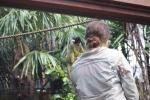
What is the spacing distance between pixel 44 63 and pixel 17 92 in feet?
2.79

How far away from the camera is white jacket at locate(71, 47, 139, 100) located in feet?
5.60

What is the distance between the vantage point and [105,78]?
1.71m

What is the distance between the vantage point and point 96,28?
1808 mm

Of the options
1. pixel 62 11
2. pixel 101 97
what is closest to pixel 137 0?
pixel 62 11

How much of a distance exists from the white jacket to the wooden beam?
194 millimetres

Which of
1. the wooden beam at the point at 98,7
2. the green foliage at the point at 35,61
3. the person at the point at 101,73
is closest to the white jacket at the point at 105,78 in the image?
the person at the point at 101,73

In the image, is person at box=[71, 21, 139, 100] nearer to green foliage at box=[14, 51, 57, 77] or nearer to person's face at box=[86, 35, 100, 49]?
person's face at box=[86, 35, 100, 49]

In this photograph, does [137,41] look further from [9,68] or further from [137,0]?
[9,68]

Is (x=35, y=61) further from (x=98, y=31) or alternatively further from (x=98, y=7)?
(x=98, y=7)

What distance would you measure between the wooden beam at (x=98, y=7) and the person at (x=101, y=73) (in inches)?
4.6

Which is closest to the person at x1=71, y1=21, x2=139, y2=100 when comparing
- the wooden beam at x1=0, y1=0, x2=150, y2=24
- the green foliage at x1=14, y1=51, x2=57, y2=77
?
the wooden beam at x1=0, y1=0, x2=150, y2=24

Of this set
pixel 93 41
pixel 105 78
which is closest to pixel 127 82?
pixel 105 78

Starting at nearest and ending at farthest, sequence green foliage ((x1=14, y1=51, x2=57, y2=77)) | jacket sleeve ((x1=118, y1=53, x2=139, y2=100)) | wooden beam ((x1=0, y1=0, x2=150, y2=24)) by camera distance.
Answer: wooden beam ((x1=0, y1=0, x2=150, y2=24))
jacket sleeve ((x1=118, y1=53, x2=139, y2=100))
green foliage ((x1=14, y1=51, x2=57, y2=77))

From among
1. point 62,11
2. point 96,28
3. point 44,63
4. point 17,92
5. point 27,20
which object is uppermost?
point 62,11
